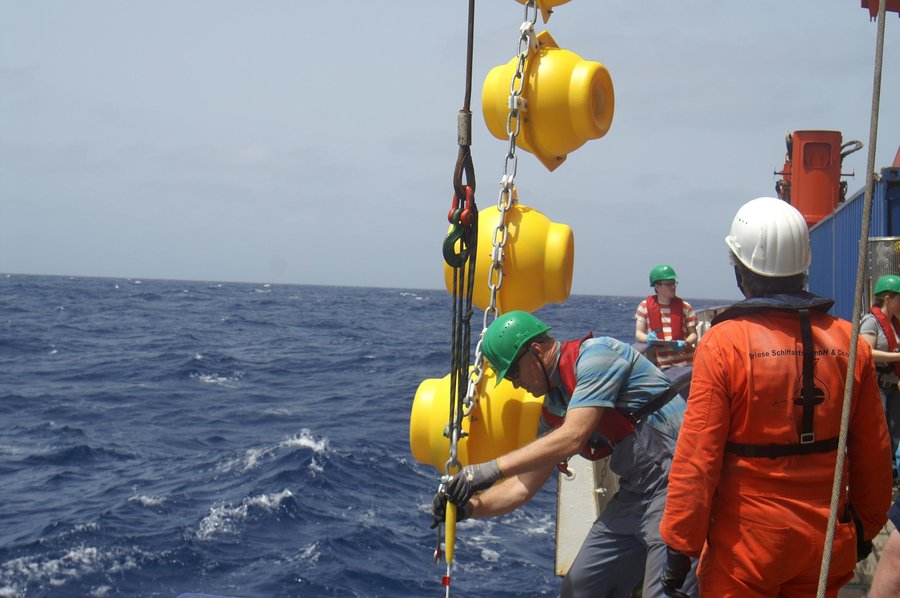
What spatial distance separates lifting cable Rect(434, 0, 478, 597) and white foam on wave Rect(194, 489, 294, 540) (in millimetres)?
7665

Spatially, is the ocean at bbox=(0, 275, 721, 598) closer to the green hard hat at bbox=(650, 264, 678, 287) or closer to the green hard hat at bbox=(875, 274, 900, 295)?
the green hard hat at bbox=(650, 264, 678, 287)

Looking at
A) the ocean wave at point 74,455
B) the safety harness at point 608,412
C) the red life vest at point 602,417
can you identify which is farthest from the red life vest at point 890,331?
the ocean wave at point 74,455

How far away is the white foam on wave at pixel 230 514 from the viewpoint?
10.7 meters

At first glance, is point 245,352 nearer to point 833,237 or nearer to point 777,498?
point 833,237

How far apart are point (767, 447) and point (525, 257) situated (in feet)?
4.74

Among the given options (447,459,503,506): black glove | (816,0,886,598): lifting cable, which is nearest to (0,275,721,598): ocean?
(447,459,503,506): black glove

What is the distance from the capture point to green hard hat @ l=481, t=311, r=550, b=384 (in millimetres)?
3467

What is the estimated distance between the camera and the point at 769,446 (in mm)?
2705

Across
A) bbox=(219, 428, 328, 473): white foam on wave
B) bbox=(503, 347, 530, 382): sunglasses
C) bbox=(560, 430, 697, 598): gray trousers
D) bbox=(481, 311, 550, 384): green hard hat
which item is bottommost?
bbox=(219, 428, 328, 473): white foam on wave

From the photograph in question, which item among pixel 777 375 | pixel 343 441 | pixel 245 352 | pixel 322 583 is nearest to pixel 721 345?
pixel 777 375

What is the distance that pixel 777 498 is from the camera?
8.89 ft

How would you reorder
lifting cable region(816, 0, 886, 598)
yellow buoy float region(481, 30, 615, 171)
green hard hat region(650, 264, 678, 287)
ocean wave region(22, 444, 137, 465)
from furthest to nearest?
ocean wave region(22, 444, 137, 465)
green hard hat region(650, 264, 678, 287)
yellow buoy float region(481, 30, 615, 171)
lifting cable region(816, 0, 886, 598)

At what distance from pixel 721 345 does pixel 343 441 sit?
1387 cm

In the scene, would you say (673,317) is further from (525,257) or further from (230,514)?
(230,514)
